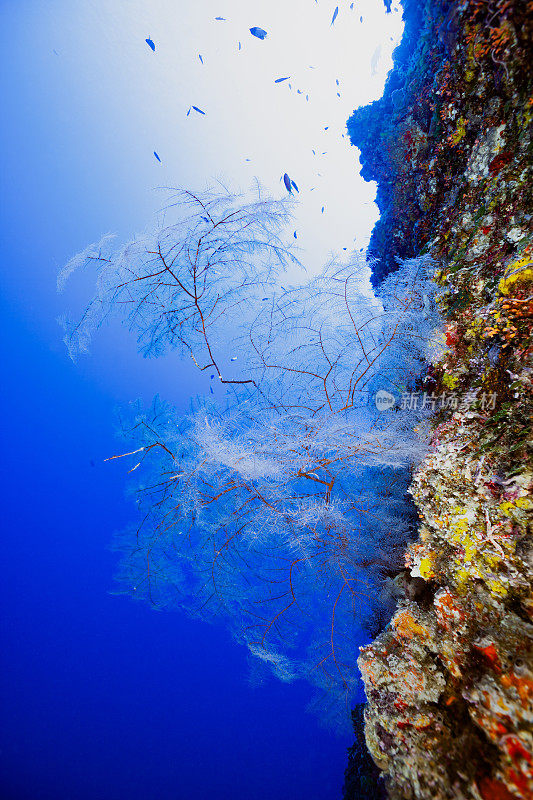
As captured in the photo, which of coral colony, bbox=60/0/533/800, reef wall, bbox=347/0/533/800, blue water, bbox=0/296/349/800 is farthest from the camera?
blue water, bbox=0/296/349/800

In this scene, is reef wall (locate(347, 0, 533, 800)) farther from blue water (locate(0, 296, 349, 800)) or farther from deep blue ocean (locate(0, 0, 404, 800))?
blue water (locate(0, 296, 349, 800))

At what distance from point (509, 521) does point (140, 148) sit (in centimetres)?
4427

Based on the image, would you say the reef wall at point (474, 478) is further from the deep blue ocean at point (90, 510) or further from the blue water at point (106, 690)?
the blue water at point (106, 690)

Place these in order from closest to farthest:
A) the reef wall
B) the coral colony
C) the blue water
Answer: the reef wall
the coral colony
the blue water

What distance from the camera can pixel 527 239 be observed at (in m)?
1.84

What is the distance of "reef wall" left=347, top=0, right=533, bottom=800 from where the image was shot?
4.49 ft

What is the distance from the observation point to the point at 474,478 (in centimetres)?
193

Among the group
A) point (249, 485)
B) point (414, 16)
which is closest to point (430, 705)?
point (249, 485)

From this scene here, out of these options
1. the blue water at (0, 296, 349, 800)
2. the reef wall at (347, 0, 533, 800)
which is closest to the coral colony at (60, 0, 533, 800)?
the reef wall at (347, 0, 533, 800)

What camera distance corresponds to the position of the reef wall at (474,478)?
137 centimetres

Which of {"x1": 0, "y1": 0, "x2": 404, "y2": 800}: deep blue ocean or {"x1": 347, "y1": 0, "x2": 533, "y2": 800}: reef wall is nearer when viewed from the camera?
{"x1": 347, "y1": 0, "x2": 533, "y2": 800}: reef wall

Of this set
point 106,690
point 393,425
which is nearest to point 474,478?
point 393,425

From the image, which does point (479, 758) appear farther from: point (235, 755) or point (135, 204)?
point (135, 204)

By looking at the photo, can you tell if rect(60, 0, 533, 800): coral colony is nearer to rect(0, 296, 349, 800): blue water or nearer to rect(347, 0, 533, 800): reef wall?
rect(347, 0, 533, 800): reef wall
